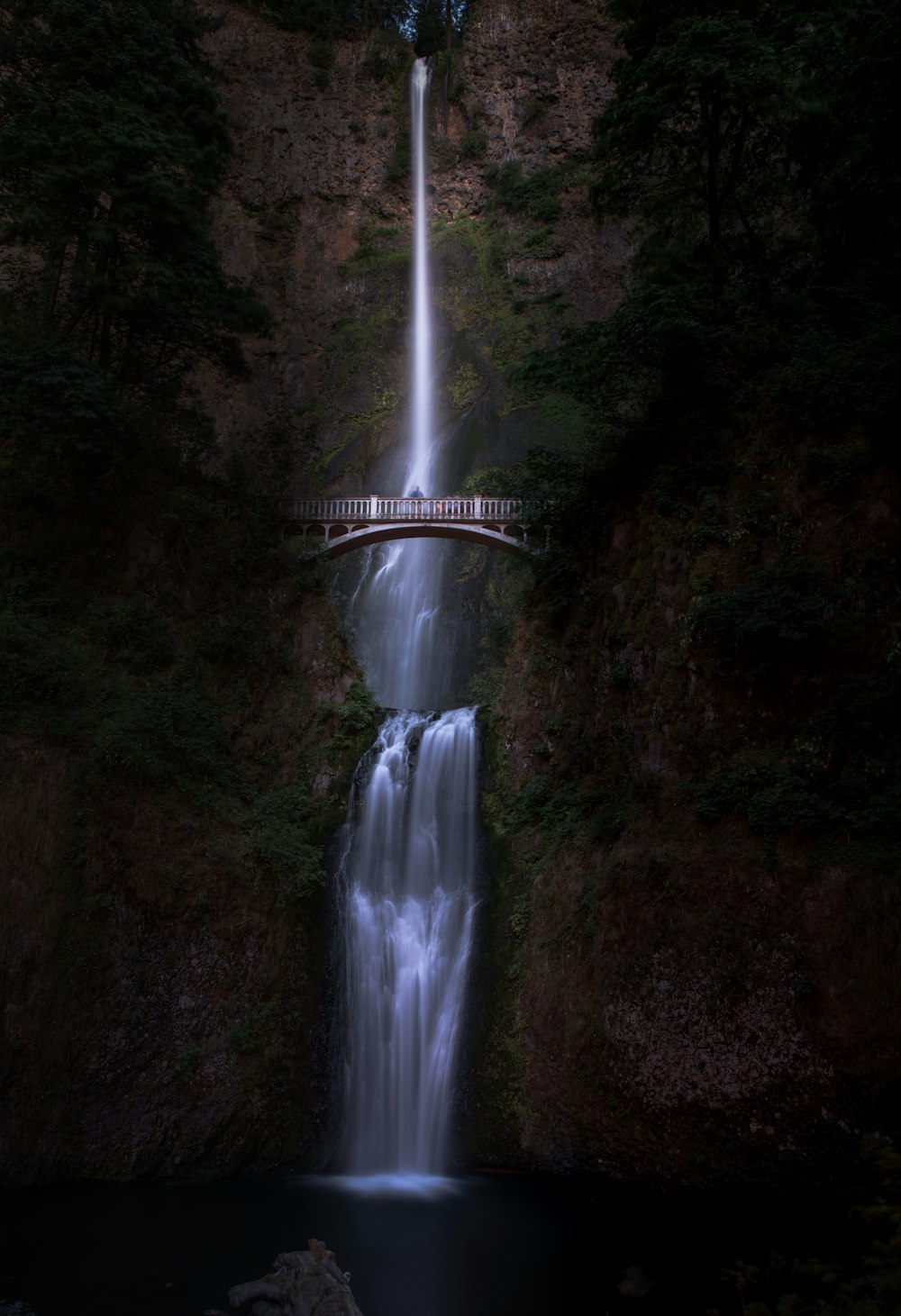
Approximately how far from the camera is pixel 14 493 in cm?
1781

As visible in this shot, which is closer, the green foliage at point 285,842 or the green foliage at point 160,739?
the green foliage at point 160,739

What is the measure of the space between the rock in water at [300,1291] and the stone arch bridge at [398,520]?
15.5 meters

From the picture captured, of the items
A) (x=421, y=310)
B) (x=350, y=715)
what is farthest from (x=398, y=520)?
(x=421, y=310)

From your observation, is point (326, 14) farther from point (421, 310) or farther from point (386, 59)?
point (421, 310)

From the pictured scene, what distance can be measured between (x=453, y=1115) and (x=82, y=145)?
1926 centimetres

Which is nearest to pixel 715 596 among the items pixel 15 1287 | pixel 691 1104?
pixel 691 1104

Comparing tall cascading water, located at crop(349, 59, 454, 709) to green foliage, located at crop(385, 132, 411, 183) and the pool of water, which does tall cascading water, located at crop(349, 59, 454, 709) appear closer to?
green foliage, located at crop(385, 132, 411, 183)

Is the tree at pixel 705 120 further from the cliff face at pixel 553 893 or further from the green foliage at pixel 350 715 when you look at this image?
the green foliage at pixel 350 715

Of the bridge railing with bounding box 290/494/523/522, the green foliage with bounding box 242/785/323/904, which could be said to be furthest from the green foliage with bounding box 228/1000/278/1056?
the bridge railing with bounding box 290/494/523/522

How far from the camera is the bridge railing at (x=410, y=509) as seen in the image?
22172 millimetres

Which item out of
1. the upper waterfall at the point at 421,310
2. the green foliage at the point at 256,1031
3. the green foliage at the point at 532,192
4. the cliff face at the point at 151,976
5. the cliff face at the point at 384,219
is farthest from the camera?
the green foliage at the point at 532,192

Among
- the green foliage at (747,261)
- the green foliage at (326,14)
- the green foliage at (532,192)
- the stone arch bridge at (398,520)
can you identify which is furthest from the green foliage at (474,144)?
the green foliage at (747,261)

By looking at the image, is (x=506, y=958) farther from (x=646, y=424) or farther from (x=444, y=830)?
(x=646, y=424)

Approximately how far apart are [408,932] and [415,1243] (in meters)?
5.52
